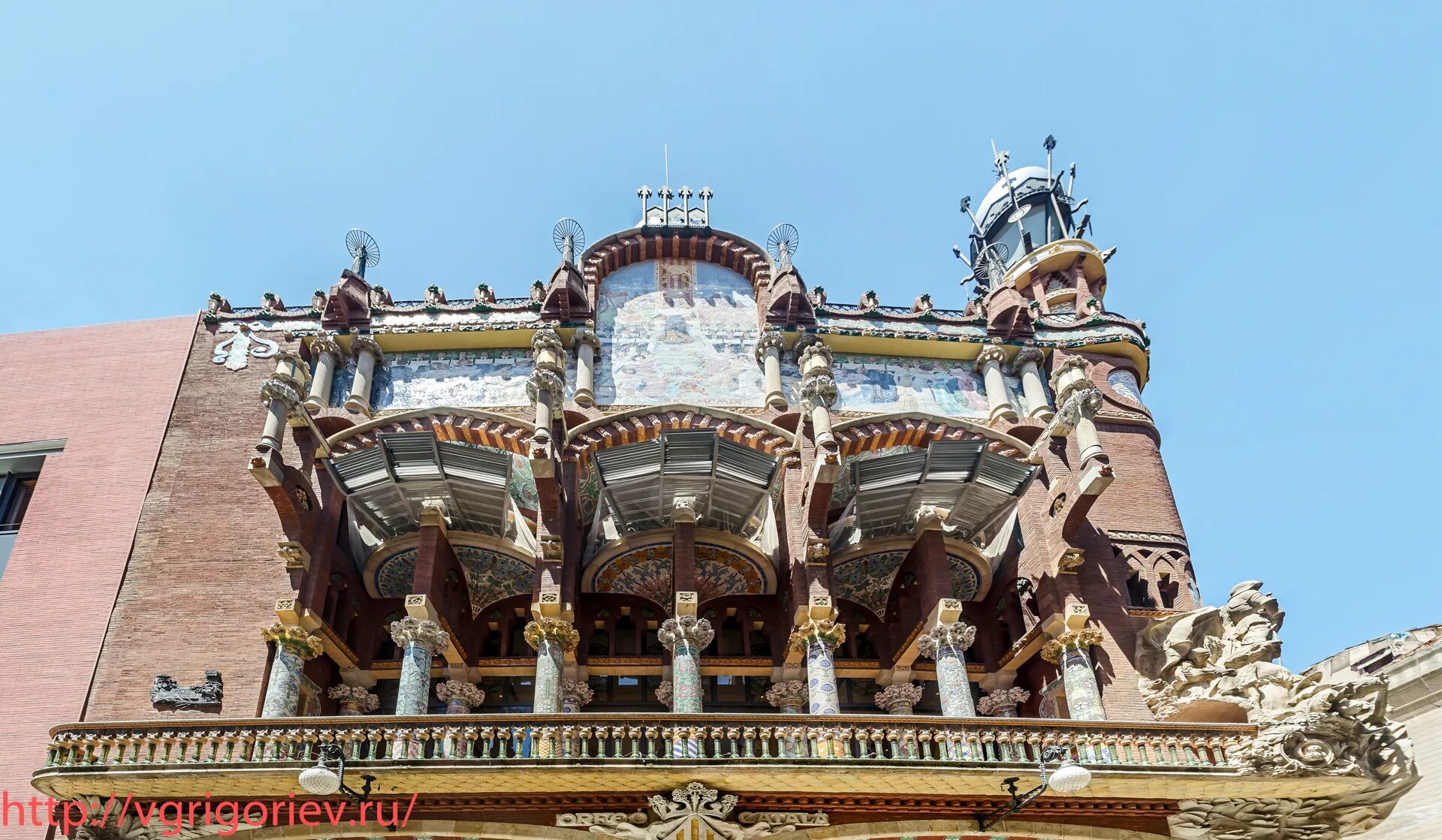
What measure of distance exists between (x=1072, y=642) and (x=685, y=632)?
22.7 ft

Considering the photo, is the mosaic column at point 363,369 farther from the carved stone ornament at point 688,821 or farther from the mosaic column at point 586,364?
the carved stone ornament at point 688,821

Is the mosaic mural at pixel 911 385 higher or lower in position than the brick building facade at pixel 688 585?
higher

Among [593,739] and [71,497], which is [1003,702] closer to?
[593,739]

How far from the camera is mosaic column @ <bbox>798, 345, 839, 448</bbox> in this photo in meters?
21.1

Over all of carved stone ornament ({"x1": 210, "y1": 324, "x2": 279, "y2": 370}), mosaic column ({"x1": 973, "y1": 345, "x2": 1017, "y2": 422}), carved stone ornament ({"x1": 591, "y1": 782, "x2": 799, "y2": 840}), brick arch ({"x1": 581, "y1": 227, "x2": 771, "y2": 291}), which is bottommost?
carved stone ornament ({"x1": 591, "y1": 782, "x2": 799, "y2": 840})

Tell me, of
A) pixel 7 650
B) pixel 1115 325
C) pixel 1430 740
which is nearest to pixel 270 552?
pixel 7 650

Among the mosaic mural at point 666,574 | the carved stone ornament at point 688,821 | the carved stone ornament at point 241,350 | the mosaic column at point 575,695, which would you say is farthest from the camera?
the carved stone ornament at point 241,350

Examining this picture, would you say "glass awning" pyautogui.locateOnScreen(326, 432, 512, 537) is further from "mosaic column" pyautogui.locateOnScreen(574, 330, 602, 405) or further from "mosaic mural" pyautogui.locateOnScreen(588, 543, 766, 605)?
"mosaic column" pyautogui.locateOnScreen(574, 330, 602, 405)

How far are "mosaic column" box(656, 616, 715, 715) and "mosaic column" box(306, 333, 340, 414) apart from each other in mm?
9241

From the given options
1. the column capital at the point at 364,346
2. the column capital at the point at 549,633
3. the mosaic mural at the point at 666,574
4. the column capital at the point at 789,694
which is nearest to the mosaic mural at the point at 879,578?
the mosaic mural at the point at 666,574

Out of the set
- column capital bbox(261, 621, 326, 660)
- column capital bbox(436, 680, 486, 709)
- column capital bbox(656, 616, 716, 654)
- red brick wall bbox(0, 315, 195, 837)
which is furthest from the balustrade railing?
column capital bbox(436, 680, 486, 709)

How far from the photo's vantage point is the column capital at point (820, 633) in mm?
19625

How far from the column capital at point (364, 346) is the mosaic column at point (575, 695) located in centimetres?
886

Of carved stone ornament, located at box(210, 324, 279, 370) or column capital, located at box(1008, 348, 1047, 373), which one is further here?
column capital, located at box(1008, 348, 1047, 373)
